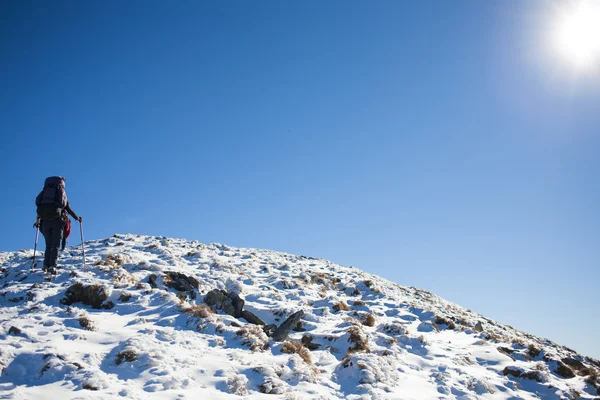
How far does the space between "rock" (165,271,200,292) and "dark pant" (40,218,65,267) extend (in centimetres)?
382

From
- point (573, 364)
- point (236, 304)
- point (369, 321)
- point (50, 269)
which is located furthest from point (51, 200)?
point (573, 364)

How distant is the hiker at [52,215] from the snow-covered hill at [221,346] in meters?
0.72

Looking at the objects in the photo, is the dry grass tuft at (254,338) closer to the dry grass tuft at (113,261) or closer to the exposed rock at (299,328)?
the exposed rock at (299,328)

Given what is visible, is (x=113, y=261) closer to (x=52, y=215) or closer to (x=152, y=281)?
(x=152, y=281)

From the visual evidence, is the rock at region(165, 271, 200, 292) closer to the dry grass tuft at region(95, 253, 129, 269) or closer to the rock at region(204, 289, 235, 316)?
the rock at region(204, 289, 235, 316)

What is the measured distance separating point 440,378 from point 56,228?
508 inches

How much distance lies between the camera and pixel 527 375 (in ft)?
32.0

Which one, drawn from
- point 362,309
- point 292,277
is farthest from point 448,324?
point 292,277

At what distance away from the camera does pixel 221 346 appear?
839 cm

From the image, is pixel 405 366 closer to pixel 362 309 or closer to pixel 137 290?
pixel 362 309

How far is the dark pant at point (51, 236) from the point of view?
37.9 feet

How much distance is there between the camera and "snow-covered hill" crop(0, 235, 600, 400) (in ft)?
20.9

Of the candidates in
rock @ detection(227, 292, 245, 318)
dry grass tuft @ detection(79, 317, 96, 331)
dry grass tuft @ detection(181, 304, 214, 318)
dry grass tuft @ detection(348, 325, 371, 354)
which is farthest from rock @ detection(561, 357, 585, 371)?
dry grass tuft @ detection(79, 317, 96, 331)

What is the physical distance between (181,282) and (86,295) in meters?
3.06
